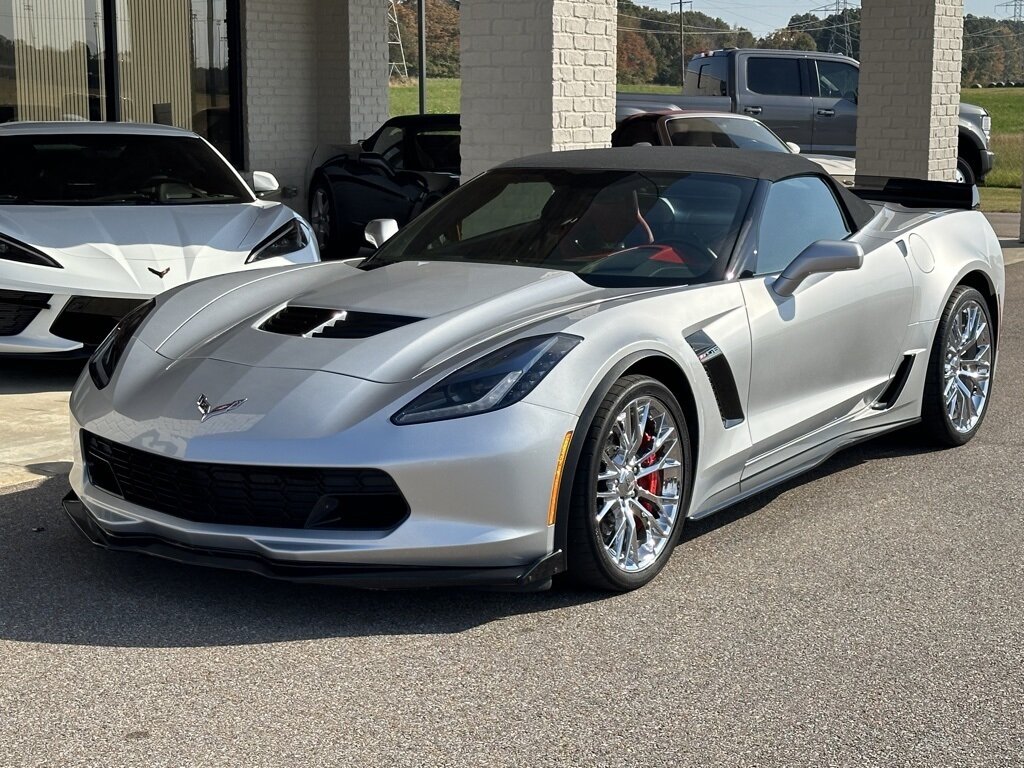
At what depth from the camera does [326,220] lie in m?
13.7

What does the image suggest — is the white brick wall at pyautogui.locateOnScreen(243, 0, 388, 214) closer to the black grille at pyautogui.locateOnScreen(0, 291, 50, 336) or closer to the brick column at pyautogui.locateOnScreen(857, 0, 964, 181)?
the brick column at pyautogui.locateOnScreen(857, 0, 964, 181)

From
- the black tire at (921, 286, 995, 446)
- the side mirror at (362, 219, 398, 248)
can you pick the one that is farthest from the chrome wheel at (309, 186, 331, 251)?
the black tire at (921, 286, 995, 446)

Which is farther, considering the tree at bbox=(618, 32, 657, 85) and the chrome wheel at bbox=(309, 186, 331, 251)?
the tree at bbox=(618, 32, 657, 85)

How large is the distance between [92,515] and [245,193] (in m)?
4.79

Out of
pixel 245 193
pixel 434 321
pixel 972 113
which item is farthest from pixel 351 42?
pixel 434 321

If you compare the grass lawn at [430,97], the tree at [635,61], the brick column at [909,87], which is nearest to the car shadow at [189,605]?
the brick column at [909,87]

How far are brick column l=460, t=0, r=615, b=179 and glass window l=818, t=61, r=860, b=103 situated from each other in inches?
441

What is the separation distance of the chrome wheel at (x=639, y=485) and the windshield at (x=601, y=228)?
66cm

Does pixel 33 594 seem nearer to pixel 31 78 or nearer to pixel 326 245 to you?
pixel 326 245

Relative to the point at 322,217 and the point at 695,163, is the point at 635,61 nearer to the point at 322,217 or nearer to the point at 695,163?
the point at 322,217

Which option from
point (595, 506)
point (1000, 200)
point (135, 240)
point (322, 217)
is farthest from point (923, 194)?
point (1000, 200)

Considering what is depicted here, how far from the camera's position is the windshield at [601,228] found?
5.06 m

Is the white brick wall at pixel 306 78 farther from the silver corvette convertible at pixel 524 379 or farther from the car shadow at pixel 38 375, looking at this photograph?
the silver corvette convertible at pixel 524 379

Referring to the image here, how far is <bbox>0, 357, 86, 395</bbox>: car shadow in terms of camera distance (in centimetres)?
752
